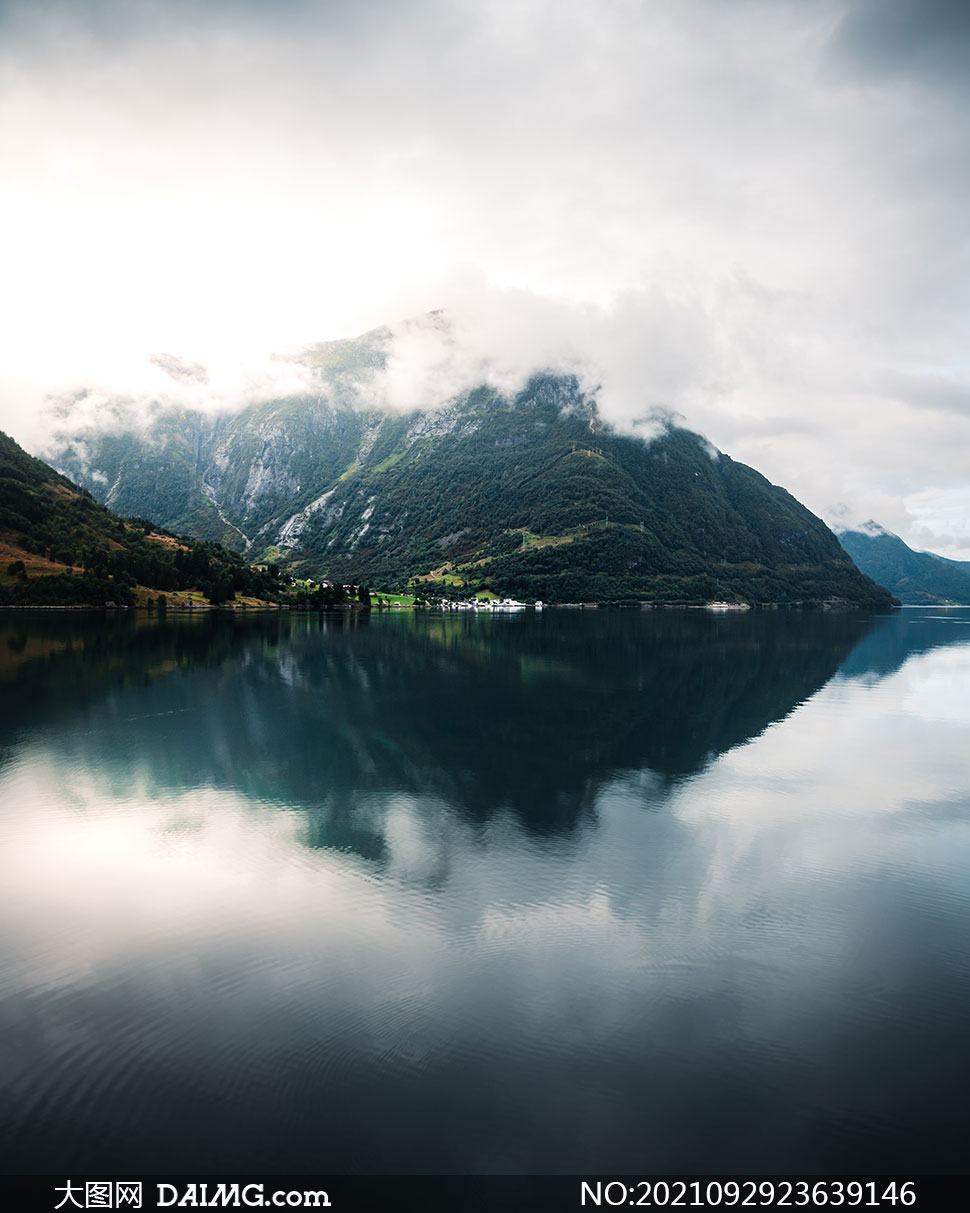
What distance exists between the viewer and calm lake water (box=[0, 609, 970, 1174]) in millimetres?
11336

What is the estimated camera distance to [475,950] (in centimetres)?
1722

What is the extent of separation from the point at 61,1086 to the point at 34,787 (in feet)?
68.5

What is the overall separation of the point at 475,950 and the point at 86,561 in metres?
176

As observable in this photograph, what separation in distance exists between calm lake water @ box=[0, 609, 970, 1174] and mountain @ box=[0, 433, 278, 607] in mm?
127168

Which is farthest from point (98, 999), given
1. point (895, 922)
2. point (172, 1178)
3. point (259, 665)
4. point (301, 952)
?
point (259, 665)

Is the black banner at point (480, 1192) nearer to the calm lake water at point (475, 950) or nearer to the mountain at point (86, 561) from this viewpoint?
the calm lake water at point (475, 950)

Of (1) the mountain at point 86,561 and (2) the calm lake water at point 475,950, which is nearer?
(2) the calm lake water at point 475,950

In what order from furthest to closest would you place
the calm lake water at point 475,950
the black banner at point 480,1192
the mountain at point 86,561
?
1. the mountain at point 86,561
2. the calm lake water at point 475,950
3. the black banner at point 480,1192

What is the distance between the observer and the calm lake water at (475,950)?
11.3 m

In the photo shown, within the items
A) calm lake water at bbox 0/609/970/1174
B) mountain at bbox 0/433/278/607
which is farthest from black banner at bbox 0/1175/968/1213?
mountain at bbox 0/433/278/607

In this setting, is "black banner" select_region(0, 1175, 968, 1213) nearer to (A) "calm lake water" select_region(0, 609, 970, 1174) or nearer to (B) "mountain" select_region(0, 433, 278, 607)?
(A) "calm lake water" select_region(0, 609, 970, 1174)

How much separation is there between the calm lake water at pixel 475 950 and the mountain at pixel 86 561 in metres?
127

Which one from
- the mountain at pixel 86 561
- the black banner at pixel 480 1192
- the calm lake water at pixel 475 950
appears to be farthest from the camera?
the mountain at pixel 86 561

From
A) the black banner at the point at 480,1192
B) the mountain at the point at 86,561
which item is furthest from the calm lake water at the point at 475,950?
the mountain at the point at 86,561
